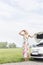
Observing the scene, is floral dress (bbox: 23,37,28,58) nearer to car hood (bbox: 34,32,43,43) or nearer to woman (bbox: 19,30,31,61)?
woman (bbox: 19,30,31,61)

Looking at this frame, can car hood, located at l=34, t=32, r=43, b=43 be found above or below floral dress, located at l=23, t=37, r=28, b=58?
above

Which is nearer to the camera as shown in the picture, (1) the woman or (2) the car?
(2) the car

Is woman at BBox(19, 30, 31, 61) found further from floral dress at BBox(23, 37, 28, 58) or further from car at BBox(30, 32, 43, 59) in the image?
car at BBox(30, 32, 43, 59)

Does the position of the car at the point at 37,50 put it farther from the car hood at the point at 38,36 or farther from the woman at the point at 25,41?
the woman at the point at 25,41

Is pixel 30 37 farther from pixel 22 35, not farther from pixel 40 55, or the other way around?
pixel 40 55

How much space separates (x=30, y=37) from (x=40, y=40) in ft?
2.74

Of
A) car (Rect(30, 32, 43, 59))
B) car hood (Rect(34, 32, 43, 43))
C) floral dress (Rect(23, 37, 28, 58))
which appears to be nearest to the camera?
car (Rect(30, 32, 43, 59))

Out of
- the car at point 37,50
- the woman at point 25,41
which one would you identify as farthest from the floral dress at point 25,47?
the car at point 37,50

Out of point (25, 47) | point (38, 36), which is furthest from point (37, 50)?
point (38, 36)

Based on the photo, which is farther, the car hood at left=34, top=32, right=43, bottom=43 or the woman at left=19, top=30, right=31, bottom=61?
the car hood at left=34, top=32, right=43, bottom=43

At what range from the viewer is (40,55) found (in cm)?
1231

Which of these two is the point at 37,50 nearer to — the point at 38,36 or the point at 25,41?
the point at 25,41

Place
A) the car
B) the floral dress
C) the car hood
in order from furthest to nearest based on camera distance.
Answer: the car hood, the floral dress, the car

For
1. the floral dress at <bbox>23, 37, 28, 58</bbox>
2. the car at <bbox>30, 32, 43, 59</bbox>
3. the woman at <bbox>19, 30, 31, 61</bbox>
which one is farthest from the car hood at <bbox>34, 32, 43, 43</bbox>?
the floral dress at <bbox>23, 37, 28, 58</bbox>
